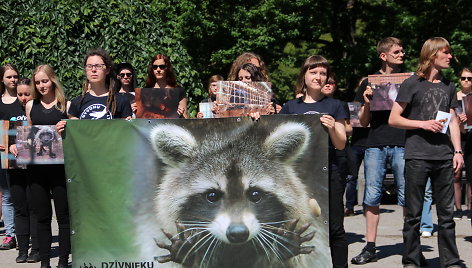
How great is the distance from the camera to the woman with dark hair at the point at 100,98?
22.5 ft

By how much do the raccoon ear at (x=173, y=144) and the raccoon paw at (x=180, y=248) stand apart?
19.2 inches

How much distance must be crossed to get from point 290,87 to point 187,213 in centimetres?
2108

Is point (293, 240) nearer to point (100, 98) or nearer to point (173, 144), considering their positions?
point (173, 144)

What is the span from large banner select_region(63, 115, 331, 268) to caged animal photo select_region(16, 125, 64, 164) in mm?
1090

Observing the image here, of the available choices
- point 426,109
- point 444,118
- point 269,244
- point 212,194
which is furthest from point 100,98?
point 444,118

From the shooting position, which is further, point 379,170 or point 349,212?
point 349,212

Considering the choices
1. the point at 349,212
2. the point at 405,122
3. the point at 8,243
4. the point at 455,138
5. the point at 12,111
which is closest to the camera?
the point at 405,122

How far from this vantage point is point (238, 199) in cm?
592

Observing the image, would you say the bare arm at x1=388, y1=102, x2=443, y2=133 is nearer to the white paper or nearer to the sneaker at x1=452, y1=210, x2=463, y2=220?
the white paper

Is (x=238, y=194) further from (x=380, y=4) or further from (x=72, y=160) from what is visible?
(x=380, y=4)

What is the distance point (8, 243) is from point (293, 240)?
14.2 feet

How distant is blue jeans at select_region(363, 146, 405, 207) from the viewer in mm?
7844

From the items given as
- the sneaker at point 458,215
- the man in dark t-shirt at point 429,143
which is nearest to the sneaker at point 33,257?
the man in dark t-shirt at point 429,143

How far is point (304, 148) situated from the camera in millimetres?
5859
